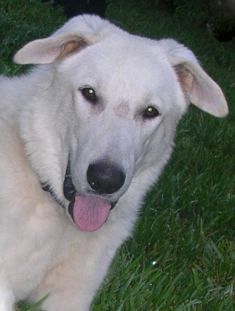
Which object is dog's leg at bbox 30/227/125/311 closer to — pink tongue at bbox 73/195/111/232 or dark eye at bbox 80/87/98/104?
pink tongue at bbox 73/195/111/232

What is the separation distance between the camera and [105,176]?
12.7 ft

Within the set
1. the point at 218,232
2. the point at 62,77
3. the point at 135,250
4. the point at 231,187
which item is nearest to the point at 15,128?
the point at 62,77

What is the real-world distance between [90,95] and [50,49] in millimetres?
352

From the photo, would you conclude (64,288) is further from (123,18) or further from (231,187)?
(123,18)

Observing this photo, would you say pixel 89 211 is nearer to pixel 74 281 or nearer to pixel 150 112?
pixel 74 281

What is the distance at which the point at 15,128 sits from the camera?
4.38 metres

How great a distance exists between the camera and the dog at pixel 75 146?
412cm

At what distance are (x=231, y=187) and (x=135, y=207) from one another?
319cm

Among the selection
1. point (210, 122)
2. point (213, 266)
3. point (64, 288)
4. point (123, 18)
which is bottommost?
point (123, 18)

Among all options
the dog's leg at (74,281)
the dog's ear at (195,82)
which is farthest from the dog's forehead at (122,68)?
the dog's leg at (74,281)

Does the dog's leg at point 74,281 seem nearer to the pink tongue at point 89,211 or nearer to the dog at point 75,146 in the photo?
the dog at point 75,146

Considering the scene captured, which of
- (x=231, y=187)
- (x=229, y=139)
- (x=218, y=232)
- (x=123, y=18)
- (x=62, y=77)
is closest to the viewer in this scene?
(x=62, y=77)

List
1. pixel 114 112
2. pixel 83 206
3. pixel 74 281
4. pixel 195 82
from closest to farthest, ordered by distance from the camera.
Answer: pixel 114 112
pixel 83 206
pixel 74 281
pixel 195 82

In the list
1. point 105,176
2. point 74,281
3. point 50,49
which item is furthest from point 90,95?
point 74,281
